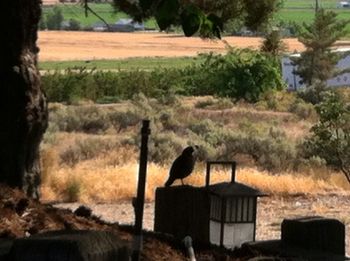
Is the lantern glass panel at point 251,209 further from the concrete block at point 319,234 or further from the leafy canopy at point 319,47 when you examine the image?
the leafy canopy at point 319,47

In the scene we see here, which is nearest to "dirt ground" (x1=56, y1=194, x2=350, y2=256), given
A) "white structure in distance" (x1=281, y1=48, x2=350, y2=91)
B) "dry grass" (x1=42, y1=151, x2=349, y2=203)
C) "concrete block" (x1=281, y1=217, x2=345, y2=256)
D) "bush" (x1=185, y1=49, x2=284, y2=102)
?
"dry grass" (x1=42, y1=151, x2=349, y2=203)

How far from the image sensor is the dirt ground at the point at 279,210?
13.4 m

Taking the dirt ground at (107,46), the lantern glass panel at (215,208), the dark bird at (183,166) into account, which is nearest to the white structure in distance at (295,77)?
the dirt ground at (107,46)

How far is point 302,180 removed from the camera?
18.9m

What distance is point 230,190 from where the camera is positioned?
4562 mm

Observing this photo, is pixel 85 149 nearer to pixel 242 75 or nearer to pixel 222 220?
pixel 242 75

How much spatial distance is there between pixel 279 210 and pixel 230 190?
11244 mm

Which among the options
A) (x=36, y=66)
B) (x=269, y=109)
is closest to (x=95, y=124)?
(x=269, y=109)

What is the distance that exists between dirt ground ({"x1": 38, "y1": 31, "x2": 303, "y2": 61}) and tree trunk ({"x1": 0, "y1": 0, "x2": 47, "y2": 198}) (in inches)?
2123

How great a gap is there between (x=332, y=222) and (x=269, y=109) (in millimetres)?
35726

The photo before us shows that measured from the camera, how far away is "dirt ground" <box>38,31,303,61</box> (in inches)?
2495

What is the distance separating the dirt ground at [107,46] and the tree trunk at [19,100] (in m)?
53.9

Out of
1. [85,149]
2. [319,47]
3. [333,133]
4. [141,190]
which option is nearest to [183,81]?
[319,47]

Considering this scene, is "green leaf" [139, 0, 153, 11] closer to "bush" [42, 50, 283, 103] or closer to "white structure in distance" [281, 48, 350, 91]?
"bush" [42, 50, 283, 103]
